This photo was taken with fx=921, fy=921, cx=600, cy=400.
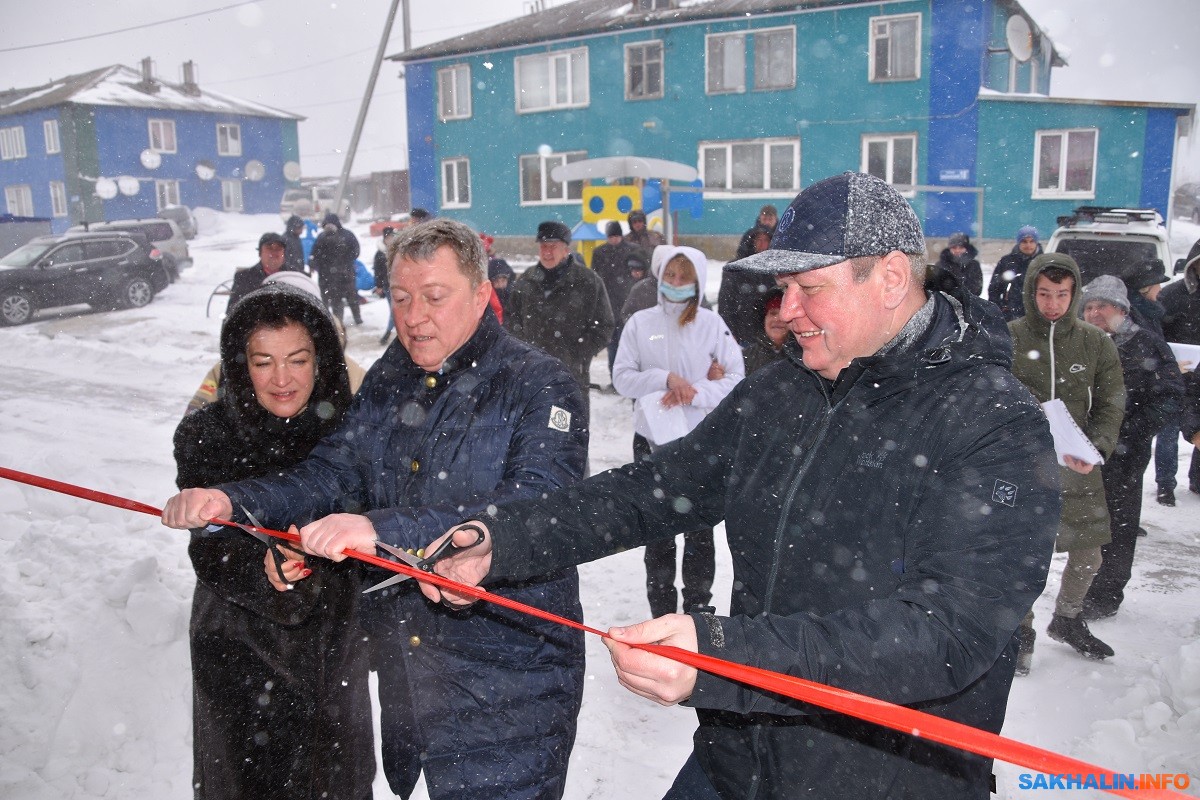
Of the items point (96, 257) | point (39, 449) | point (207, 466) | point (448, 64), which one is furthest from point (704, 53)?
point (207, 466)

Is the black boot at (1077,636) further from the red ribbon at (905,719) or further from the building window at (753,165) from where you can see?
the building window at (753,165)

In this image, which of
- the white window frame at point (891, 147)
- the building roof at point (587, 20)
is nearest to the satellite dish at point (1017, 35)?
the building roof at point (587, 20)

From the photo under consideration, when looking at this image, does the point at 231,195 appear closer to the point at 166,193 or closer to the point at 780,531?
the point at 166,193

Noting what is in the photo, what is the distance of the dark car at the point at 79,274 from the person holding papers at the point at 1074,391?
714 inches

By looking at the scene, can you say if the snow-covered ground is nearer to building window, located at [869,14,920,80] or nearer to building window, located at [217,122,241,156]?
building window, located at [869,14,920,80]

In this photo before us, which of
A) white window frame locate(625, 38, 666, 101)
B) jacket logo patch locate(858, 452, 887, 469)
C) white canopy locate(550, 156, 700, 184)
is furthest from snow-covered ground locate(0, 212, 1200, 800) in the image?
white window frame locate(625, 38, 666, 101)

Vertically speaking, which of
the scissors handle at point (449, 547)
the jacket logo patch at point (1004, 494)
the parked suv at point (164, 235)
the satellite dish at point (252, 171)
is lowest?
the scissors handle at point (449, 547)

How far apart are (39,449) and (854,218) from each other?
354 inches

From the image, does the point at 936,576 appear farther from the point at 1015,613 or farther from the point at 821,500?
the point at 821,500

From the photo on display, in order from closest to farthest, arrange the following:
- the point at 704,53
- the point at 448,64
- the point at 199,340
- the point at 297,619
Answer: the point at 297,619, the point at 199,340, the point at 704,53, the point at 448,64

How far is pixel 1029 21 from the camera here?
2781 cm

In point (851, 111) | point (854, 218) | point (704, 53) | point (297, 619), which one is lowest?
point (297, 619)

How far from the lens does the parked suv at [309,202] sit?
3965cm

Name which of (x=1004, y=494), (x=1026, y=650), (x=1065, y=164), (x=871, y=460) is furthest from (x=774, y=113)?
(x=1004, y=494)
